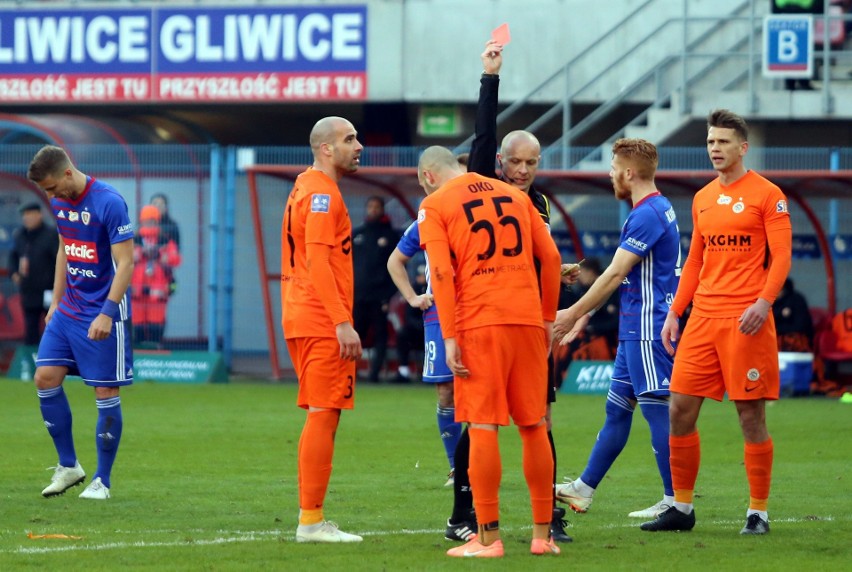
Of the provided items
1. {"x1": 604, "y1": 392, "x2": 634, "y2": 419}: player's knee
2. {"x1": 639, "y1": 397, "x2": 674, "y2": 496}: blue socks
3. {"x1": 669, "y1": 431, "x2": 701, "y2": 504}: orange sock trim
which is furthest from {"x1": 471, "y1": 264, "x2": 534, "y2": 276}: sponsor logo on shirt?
{"x1": 604, "y1": 392, "x2": 634, "y2": 419}: player's knee

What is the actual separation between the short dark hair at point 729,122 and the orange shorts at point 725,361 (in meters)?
0.96

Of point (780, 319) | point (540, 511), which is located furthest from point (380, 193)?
point (540, 511)

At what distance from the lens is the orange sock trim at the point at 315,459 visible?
7.57 m

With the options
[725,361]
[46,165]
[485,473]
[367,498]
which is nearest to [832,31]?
[367,498]

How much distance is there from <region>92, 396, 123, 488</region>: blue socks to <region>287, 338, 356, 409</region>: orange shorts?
236 centimetres

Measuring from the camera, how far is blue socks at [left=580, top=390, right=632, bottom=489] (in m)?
9.04

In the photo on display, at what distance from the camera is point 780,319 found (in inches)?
752

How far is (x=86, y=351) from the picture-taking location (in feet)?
31.4

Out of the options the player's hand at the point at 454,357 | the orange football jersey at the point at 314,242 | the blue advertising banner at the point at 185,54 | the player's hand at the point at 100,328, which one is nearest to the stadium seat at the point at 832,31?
the blue advertising banner at the point at 185,54

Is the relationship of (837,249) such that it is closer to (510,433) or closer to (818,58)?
(818,58)

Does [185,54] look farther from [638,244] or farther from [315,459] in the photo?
[315,459]

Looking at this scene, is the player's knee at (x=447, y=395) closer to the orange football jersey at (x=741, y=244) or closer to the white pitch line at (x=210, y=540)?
the white pitch line at (x=210, y=540)

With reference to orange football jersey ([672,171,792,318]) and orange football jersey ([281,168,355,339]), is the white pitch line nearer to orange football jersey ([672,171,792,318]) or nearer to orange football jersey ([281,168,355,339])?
orange football jersey ([281,168,355,339])

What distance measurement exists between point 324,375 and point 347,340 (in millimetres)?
259
